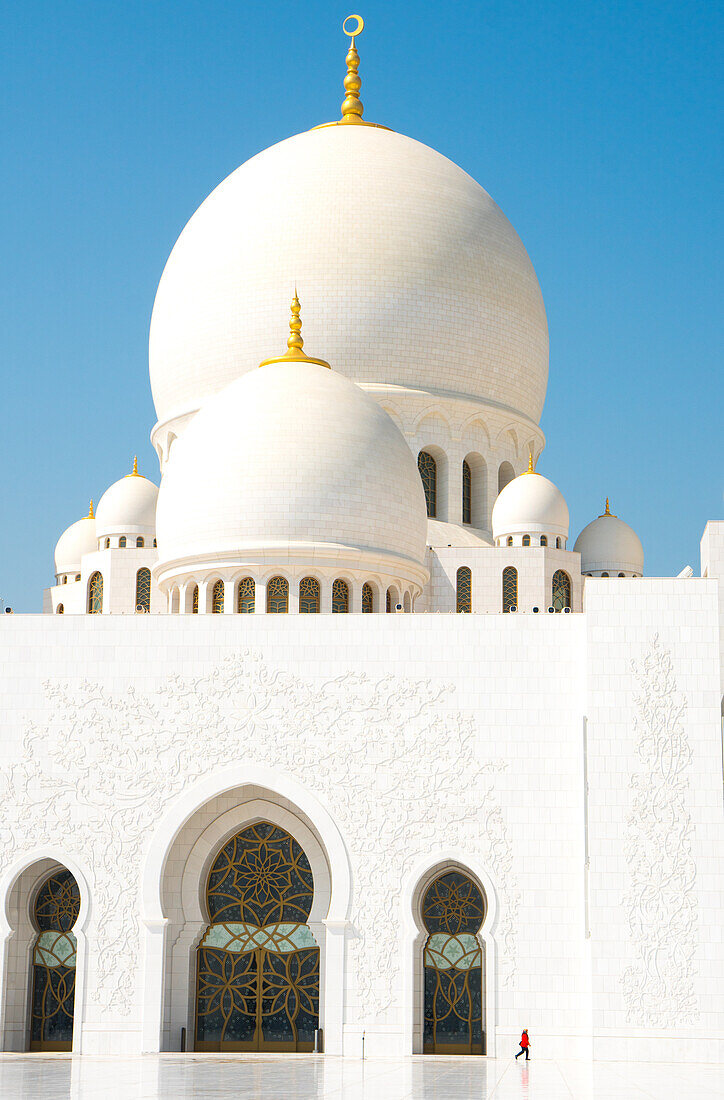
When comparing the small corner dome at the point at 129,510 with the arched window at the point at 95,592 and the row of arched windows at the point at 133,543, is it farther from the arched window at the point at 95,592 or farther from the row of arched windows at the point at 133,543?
the arched window at the point at 95,592

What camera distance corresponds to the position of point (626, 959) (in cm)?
1549

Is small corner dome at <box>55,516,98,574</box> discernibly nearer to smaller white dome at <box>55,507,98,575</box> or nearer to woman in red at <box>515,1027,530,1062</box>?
smaller white dome at <box>55,507,98,575</box>

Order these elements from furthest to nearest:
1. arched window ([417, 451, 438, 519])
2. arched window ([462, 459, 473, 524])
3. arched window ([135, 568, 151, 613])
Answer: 1. arched window ([462, 459, 473, 524])
2. arched window ([417, 451, 438, 519])
3. arched window ([135, 568, 151, 613])

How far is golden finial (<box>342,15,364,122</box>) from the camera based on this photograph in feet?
89.1

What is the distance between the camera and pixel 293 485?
1981 centimetres

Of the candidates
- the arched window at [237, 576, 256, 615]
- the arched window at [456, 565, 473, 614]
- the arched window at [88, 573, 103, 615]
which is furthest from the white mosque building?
the arched window at [88, 573, 103, 615]

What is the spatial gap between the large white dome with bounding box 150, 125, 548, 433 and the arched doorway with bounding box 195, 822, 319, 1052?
9.37 m

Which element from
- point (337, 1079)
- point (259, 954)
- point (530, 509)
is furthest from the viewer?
point (530, 509)

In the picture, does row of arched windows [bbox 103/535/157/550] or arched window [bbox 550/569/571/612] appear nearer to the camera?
arched window [bbox 550/569/571/612]

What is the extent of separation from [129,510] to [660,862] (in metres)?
12.6

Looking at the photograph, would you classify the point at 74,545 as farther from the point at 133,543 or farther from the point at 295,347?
the point at 295,347

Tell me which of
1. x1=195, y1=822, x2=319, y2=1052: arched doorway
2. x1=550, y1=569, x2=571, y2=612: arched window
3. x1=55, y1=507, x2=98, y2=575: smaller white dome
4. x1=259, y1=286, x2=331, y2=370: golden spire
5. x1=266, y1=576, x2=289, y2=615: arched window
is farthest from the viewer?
x1=55, y1=507, x2=98, y2=575: smaller white dome

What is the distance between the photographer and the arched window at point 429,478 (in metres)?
24.4

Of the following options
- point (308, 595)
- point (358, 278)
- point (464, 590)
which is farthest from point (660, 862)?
point (358, 278)
